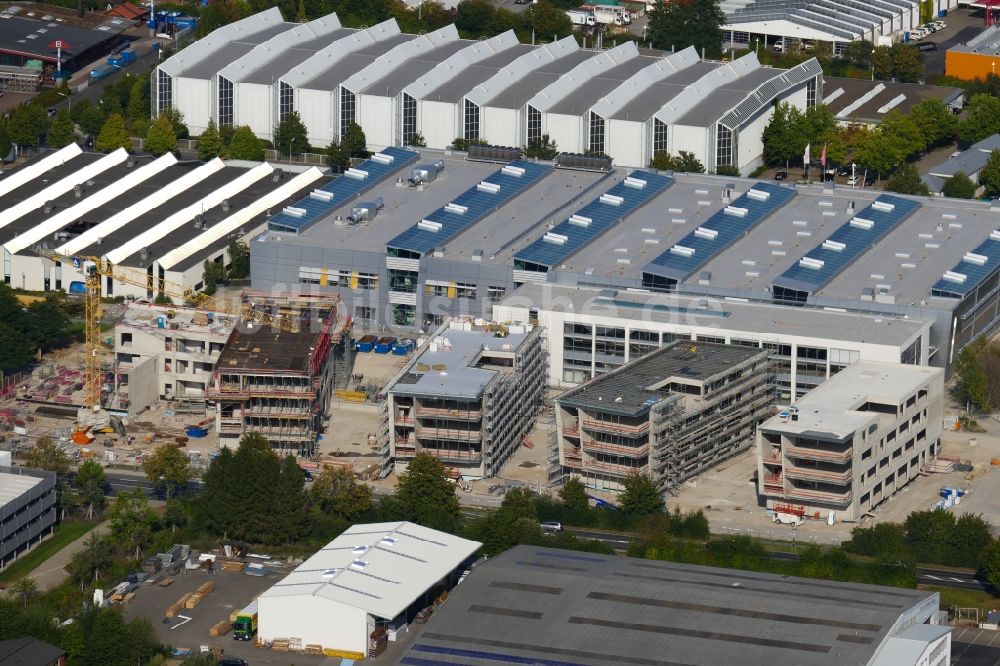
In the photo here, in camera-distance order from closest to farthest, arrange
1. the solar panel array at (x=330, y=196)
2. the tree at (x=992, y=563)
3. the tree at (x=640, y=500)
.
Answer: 1. the tree at (x=992, y=563)
2. the tree at (x=640, y=500)
3. the solar panel array at (x=330, y=196)

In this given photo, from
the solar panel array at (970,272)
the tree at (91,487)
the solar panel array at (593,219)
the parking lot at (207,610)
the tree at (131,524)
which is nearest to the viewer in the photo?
the parking lot at (207,610)

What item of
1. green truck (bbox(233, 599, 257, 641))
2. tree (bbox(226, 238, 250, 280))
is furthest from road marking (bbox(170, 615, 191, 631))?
tree (bbox(226, 238, 250, 280))

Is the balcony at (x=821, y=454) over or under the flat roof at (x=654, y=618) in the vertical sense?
over

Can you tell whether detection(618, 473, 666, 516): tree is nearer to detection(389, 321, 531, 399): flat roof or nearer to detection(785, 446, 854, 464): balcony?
detection(785, 446, 854, 464): balcony

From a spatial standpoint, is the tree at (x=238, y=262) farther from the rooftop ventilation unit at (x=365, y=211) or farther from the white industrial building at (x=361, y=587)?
the white industrial building at (x=361, y=587)

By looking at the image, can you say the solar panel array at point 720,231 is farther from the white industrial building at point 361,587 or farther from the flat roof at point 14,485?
the flat roof at point 14,485

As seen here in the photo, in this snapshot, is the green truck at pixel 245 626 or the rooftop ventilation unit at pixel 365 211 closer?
the green truck at pixel 245 626

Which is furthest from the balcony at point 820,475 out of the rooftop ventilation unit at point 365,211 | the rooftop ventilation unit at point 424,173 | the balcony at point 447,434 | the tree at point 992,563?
the rooftop ventilation unit at point 424,173

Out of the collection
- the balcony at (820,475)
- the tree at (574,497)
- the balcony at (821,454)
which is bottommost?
the tree at (574,497)
